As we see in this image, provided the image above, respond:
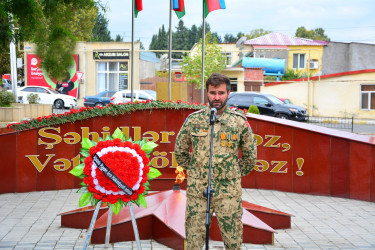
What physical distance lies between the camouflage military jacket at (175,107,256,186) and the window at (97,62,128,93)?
3712cm

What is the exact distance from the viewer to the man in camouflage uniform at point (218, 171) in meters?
4.11

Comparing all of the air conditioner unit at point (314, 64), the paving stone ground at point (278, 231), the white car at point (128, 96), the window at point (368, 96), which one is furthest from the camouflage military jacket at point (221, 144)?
the air conditioner unit at point (314, 64)

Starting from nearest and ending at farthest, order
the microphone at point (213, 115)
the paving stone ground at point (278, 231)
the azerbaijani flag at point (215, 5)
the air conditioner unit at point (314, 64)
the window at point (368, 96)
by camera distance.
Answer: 1. the microphone at point (213, 115)
2. the paving stone ground at point (278, 231)
3. the azerbaijani flag at point (215, 5)
4. the window at point (368, 96)
5. the air conditioner unit at point (314, 64)

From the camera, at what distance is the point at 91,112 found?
9305mm

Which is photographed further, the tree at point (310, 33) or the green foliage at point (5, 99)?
the tree at point (310, 33)

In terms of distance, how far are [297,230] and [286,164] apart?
2.87m

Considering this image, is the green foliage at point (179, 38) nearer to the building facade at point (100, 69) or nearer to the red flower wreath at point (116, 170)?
the building facade at point (100, 69)

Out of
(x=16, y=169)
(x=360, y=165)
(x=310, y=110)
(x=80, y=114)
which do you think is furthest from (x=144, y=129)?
(x=310, y=110)

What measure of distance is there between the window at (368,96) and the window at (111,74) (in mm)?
18782

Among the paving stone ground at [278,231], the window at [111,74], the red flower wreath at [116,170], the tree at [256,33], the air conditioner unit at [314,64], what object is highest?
the tree at [256,33]

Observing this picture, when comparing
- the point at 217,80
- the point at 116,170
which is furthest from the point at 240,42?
the point at 217,80

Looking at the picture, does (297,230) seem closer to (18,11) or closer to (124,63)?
(18,11)

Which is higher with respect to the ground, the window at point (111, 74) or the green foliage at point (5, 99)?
the window at point (111, 74)

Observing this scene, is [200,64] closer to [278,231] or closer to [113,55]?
[113,55]
